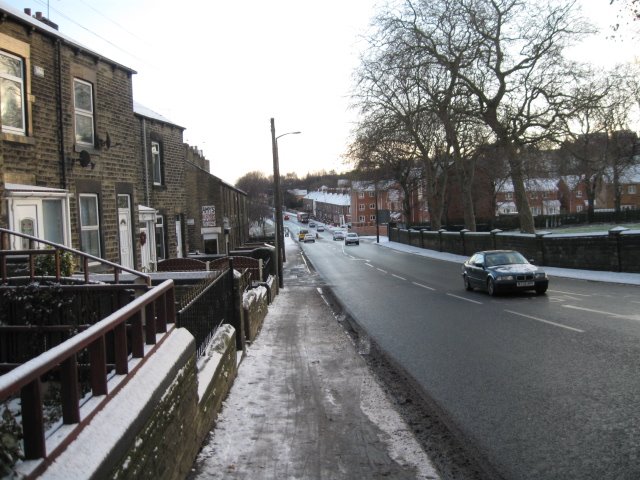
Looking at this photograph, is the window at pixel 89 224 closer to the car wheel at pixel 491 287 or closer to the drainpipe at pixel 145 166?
the drainpipe at pixel 145 166

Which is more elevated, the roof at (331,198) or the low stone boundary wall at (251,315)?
the roof at (331,198)

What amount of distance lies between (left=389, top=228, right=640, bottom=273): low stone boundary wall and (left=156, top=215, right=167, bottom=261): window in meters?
16.7

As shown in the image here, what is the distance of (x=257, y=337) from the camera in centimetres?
1160

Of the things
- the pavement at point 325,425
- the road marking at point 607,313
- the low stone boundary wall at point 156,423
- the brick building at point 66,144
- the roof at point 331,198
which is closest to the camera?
the low stone boundary wall at point 156,423

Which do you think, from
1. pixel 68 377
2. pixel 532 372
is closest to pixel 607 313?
pixel 532 372

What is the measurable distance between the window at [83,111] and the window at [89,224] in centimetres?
142

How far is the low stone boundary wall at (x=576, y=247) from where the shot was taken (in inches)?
885

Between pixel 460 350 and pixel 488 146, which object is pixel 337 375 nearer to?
pixel 460 350

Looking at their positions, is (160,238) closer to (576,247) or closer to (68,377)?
(576,247)

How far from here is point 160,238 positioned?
72.9 feet

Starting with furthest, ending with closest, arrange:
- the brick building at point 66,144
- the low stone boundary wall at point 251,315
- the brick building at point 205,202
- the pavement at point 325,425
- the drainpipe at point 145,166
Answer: the brick building at point 205,202 → the drainpipe at point 145,166 → the brick building at point 66,144 → the low stone boundary wall at point 251,315 → the pavement at point 325,425

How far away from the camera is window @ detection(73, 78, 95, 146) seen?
13.9m

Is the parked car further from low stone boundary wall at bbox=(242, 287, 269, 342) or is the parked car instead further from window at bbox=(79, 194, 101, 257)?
window at bbox=(79, 194, 101, 257)

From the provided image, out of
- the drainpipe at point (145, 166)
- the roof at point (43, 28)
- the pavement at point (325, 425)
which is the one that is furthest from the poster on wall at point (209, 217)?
the pavement at point (325, 425)
